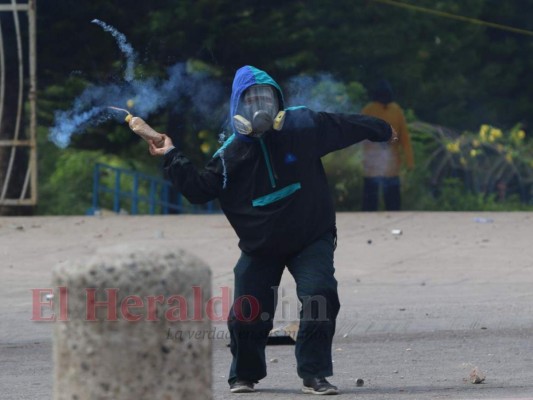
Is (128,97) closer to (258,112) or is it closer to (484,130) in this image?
(258,112)

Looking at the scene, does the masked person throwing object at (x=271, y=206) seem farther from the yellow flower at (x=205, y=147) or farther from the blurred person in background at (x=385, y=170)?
the blurred person in background at (x=385, y=170)

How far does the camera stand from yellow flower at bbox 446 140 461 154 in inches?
571

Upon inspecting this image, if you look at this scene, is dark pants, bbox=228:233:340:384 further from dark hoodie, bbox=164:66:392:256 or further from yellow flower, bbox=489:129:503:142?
yellow flower, bbox=489:129:503:142

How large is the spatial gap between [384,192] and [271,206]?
841cm

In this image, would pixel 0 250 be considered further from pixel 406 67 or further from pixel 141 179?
pixel 406 67

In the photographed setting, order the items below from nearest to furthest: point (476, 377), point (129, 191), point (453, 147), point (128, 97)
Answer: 1. point (476, 377)
2. point (128, 97)
3. point (129, 191)
4. point (453, 147)

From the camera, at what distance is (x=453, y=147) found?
47.6 ft

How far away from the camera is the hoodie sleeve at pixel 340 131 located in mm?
6247

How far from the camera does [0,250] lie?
38.5 ft

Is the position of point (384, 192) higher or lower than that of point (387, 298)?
higher

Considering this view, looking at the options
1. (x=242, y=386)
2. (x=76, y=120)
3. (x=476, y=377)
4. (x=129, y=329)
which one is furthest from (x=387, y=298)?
(x=129, y=329)

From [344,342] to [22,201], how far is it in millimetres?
6875

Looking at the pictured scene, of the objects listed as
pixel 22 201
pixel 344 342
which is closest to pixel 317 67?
pixel 22 201

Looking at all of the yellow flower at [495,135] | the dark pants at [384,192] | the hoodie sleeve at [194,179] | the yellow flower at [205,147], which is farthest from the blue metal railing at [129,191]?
the hoodie sleeve at [194,179]
